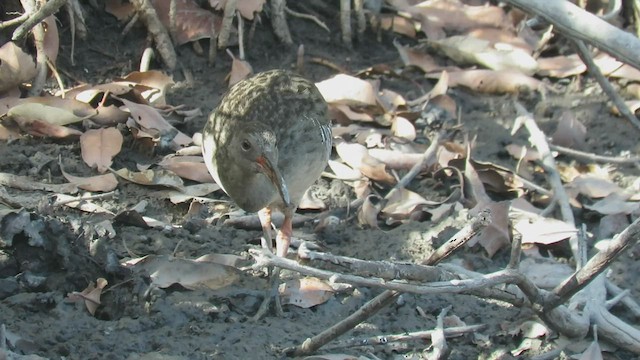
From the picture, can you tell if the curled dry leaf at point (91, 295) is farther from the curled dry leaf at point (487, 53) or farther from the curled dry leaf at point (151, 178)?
the curled dry leaf at point (487, 53)

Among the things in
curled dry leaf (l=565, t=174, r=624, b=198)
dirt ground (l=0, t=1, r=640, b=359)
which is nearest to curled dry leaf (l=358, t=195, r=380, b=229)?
dirt ground (l=0, t=1, r=640, b=359)

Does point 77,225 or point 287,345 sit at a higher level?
point 77,225

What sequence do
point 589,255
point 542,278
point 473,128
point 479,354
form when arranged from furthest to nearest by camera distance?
point 473,128 < point 589,255 < point 542,278 < point 479,354

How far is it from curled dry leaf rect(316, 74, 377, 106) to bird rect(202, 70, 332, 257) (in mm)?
1130

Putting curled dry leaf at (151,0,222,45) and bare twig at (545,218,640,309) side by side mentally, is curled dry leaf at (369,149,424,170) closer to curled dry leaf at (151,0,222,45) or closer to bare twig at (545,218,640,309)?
curled dry leaf at (151,0,222,45)

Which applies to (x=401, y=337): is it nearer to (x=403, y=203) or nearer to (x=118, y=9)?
(x=403, y=203)

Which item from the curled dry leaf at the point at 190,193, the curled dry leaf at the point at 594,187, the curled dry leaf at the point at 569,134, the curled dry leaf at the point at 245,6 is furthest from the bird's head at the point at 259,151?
the curled dry leaf at the point at 569,134

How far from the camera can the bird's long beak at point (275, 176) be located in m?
4.61

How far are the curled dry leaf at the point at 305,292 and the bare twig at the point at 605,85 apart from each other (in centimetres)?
231

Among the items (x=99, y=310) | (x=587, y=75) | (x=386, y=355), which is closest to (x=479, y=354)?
(x=386, y=355)

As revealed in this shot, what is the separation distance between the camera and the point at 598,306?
4.58m

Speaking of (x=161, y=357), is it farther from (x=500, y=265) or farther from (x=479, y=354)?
(x=500, y=265)

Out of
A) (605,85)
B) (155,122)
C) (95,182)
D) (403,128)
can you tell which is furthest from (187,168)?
(605,85)

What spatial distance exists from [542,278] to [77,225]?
234cm
